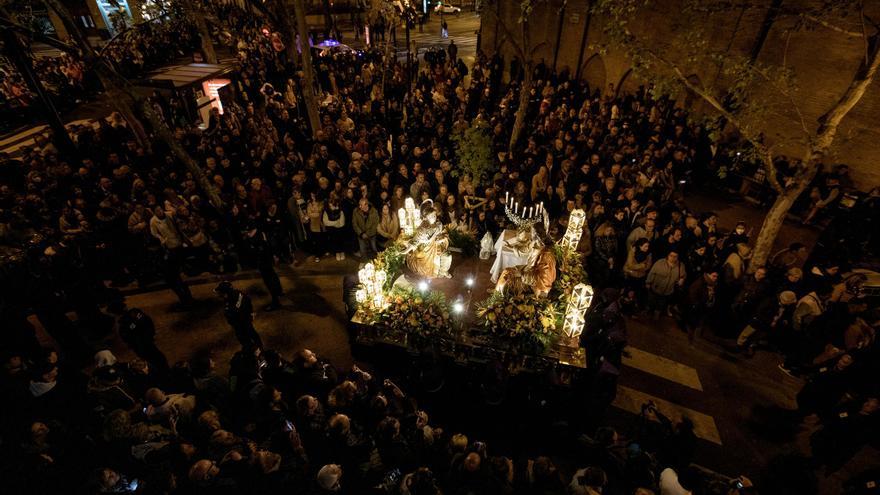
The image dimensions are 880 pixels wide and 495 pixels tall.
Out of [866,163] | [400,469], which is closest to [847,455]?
[400,469]

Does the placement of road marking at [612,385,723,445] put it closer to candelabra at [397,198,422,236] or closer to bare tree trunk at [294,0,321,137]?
candelabra at [397,198,422,236]

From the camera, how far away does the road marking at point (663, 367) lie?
24.4 ft

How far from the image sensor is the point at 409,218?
8.54 metres

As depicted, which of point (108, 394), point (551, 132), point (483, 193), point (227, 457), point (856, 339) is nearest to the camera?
point (227, 457)

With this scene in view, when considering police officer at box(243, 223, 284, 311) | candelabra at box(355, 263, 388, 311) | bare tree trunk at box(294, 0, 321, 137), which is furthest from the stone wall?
police officer at box(243, 223, 284, 311)

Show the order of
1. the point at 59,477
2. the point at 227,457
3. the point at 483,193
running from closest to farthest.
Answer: the point at 227,457
the point at 59,477
the point at 483,193

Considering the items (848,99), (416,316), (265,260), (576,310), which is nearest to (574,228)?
(576,310)

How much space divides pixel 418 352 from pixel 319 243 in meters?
4.81

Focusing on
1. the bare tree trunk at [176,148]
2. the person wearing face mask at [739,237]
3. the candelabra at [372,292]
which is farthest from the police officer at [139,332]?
the person wearing face mask at [739,237]

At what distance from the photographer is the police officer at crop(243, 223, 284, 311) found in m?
8.37

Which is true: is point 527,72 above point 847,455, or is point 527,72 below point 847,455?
above

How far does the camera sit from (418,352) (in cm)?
707

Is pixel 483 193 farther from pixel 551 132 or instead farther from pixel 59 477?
pixel 59 477

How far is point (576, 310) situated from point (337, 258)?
6.43 meters
